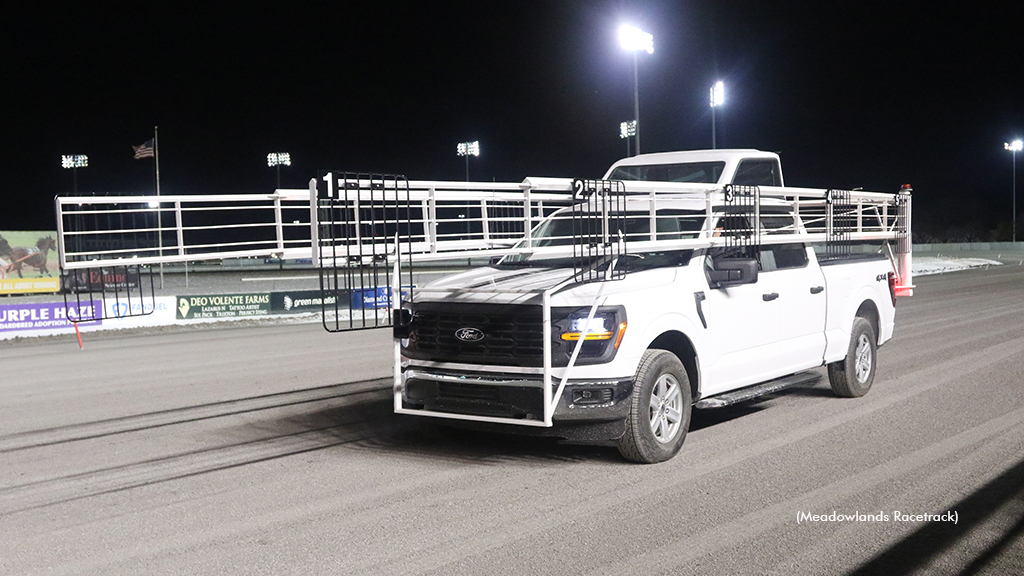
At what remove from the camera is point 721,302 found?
7629mm

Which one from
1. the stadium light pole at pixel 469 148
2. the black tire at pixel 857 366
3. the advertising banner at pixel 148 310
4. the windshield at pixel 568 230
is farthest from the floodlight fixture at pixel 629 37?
the stadium light pole at pixel 469 148

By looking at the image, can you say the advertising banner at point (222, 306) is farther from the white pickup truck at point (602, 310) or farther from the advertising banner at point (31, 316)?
the white pickup truck at point (602, 310)

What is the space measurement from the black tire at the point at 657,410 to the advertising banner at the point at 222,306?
17.9 meters

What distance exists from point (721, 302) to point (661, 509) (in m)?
2.43

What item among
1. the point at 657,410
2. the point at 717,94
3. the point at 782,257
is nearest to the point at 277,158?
the point at 717,94

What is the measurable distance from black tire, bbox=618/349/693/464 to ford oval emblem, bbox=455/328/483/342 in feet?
3.90

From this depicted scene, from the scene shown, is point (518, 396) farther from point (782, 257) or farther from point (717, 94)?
point (717, 94)

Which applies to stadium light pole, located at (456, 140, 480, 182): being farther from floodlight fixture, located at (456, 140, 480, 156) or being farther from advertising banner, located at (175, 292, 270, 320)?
advertising banner, located at (175, 292, 270, 320)

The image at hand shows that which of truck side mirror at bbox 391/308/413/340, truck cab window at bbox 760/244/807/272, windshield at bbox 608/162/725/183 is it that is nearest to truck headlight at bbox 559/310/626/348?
truck side mirror at bbox 391/308/413/340

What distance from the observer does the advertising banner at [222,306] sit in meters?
22.6

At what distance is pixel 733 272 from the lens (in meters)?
7.57

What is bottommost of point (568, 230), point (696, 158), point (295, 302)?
point (295, 302)

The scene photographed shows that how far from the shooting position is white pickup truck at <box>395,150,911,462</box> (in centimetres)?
658

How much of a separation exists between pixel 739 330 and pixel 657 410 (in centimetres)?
138
